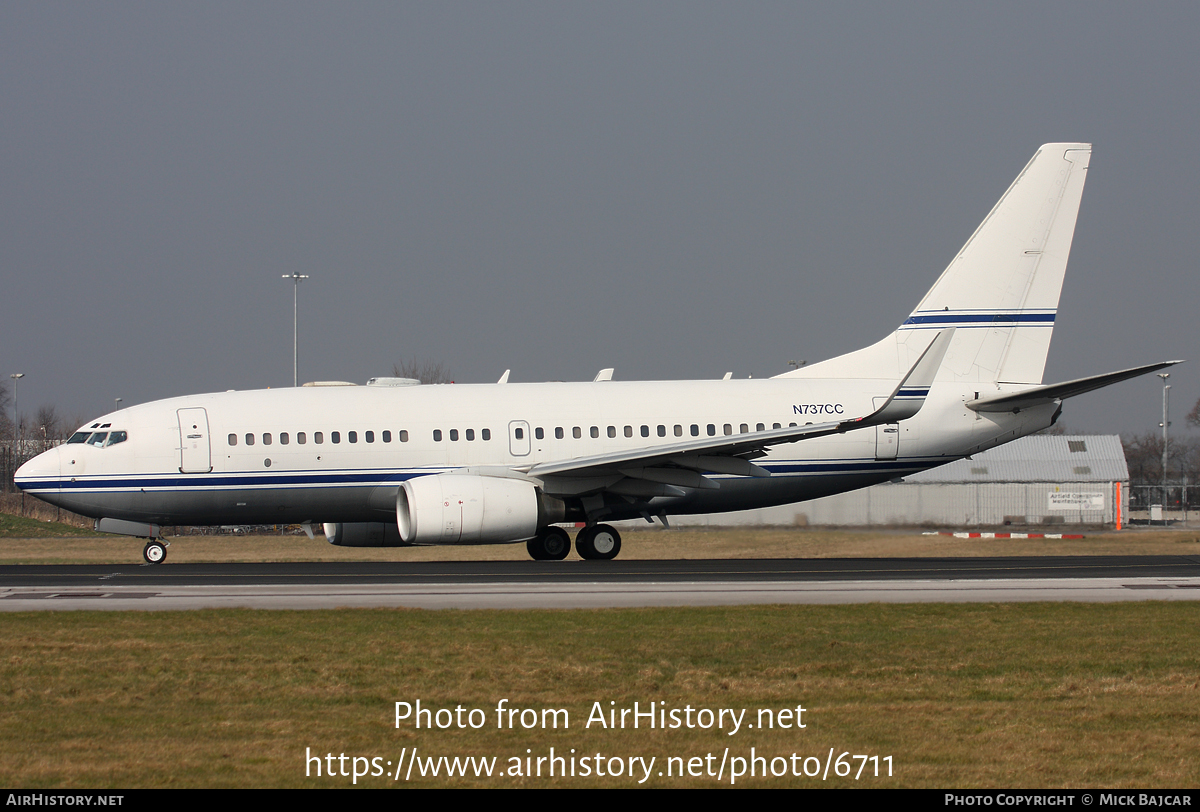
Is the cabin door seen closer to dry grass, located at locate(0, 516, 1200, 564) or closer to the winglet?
dry grass, located at locate(0, 516, 1200, 564)

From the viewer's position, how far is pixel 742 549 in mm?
29953

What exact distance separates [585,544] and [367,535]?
5065mm

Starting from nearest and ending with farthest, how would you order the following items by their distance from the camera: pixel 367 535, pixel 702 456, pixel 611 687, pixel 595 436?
1. pixel 611 687
2. pixel 702 456
3. pixel 595 436
4. pixel 367 535

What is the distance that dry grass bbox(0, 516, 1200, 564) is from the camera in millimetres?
29109

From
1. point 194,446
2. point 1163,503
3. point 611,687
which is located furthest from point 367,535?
point 1163,503

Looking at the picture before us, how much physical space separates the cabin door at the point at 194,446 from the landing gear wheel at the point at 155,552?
1799 millimetres

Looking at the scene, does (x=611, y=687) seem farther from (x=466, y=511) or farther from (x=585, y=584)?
(x=466, y=511)

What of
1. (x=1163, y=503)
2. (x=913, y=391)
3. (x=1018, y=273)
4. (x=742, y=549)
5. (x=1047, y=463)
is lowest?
(x=1163, y=503)

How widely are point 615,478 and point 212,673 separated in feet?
45.9

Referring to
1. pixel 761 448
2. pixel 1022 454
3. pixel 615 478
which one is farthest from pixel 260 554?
pixel 1022 454

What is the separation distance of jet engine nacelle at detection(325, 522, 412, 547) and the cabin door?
11.5 feet

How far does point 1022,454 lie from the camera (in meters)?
53.6

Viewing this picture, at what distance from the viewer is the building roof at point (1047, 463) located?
167ft
